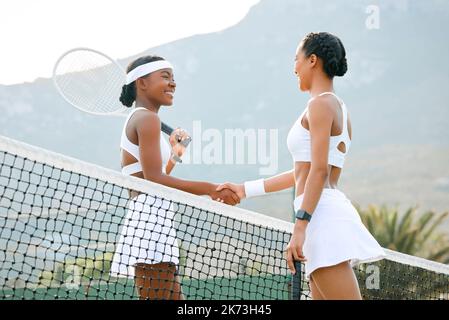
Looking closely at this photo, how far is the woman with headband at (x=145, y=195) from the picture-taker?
270 cm

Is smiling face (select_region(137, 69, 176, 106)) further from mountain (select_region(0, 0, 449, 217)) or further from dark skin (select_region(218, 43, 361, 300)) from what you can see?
mountain (select_region(0, 0, 449, 217))

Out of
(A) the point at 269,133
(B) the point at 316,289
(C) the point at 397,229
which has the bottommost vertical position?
(B) the point at 316,289

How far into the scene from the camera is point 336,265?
2.32 m

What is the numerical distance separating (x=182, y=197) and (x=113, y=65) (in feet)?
8.10

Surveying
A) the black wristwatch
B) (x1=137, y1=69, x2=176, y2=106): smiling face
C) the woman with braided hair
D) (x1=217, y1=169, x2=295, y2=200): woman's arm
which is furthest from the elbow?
(x1=137, y1=69, x2=176, y2=106): smiling face

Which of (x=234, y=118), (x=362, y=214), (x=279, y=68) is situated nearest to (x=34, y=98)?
(x=234, y=118)

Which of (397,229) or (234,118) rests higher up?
(234,118)

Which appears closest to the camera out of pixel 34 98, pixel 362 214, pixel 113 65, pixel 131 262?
pixel 131 262

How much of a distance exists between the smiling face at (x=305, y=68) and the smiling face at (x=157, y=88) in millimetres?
631

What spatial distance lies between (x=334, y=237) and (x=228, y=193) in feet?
2.94

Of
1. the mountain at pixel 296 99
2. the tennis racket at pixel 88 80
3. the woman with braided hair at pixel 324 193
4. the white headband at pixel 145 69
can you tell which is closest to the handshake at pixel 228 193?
the white headband at pixel 145 69

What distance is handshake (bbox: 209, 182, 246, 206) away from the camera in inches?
124

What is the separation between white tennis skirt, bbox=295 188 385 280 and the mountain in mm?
37465

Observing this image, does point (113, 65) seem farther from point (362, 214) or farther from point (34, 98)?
point (34, 98)
